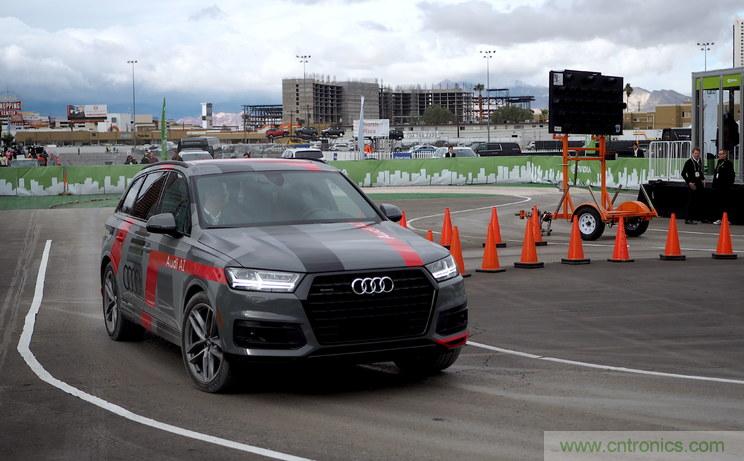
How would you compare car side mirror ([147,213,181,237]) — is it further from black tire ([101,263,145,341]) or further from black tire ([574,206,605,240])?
black tire ([574,206,605,240])

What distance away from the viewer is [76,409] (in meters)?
7.25

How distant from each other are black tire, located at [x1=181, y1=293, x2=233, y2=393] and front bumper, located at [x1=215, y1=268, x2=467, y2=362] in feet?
0.64

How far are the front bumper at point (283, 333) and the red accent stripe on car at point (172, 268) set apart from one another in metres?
0.17

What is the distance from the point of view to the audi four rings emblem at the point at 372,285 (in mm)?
7102

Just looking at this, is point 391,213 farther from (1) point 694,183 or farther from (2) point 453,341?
(1) point 694,183

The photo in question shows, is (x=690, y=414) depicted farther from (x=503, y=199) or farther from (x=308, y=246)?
(x=503, y=199)

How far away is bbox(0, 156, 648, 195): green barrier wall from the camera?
42.8 meters

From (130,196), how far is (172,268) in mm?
2355

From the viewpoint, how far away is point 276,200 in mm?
8508

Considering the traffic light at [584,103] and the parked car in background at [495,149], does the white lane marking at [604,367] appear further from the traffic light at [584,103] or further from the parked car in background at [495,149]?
the parked car in background at [495,149]

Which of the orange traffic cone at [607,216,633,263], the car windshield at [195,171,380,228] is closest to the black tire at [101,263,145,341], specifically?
the car windshield at [195,171,380,228]

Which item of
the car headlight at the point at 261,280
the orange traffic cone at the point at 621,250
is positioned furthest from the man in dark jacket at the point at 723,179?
the car headlight at the point at 261,280

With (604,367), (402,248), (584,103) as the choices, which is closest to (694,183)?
(584,103)

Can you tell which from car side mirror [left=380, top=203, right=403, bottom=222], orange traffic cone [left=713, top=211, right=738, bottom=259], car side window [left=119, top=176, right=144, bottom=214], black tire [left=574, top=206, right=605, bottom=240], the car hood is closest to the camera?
the car hood
